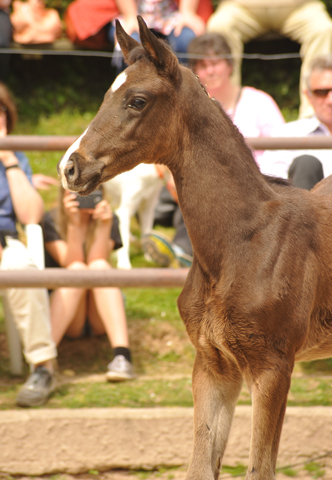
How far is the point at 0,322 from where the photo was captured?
14.9ft

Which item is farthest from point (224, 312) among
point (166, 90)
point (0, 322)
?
point (0, 322)

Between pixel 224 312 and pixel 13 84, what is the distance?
669 cm

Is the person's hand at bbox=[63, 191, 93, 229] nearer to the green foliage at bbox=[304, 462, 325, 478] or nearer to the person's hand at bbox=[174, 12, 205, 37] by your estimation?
the green foliage at bbox=[304, 462, 325, 478]

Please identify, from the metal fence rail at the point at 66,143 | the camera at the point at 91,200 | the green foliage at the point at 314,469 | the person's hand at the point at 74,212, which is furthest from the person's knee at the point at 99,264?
the green foliage at the point at 314,469

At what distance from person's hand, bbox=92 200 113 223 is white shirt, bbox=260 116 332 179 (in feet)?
3.25

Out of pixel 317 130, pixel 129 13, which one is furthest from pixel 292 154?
pixel 129 13

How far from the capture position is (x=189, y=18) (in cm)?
582

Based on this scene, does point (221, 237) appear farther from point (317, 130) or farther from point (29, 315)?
point (317, 130)

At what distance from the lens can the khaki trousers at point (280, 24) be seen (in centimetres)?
593

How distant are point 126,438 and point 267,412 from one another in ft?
4.03

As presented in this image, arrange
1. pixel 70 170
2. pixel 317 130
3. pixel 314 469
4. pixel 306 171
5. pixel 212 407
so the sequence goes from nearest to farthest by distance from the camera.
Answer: pixel 70 170 < pixel 212 407 < pixel 314 469 < pixel 306 171 < pixel 317 130

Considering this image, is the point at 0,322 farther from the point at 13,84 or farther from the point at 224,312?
the point at 13,84

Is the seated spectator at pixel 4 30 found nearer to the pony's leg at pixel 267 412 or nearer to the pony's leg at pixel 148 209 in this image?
the pony's leg at pixel 148 209

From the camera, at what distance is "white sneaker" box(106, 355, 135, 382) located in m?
3.79
